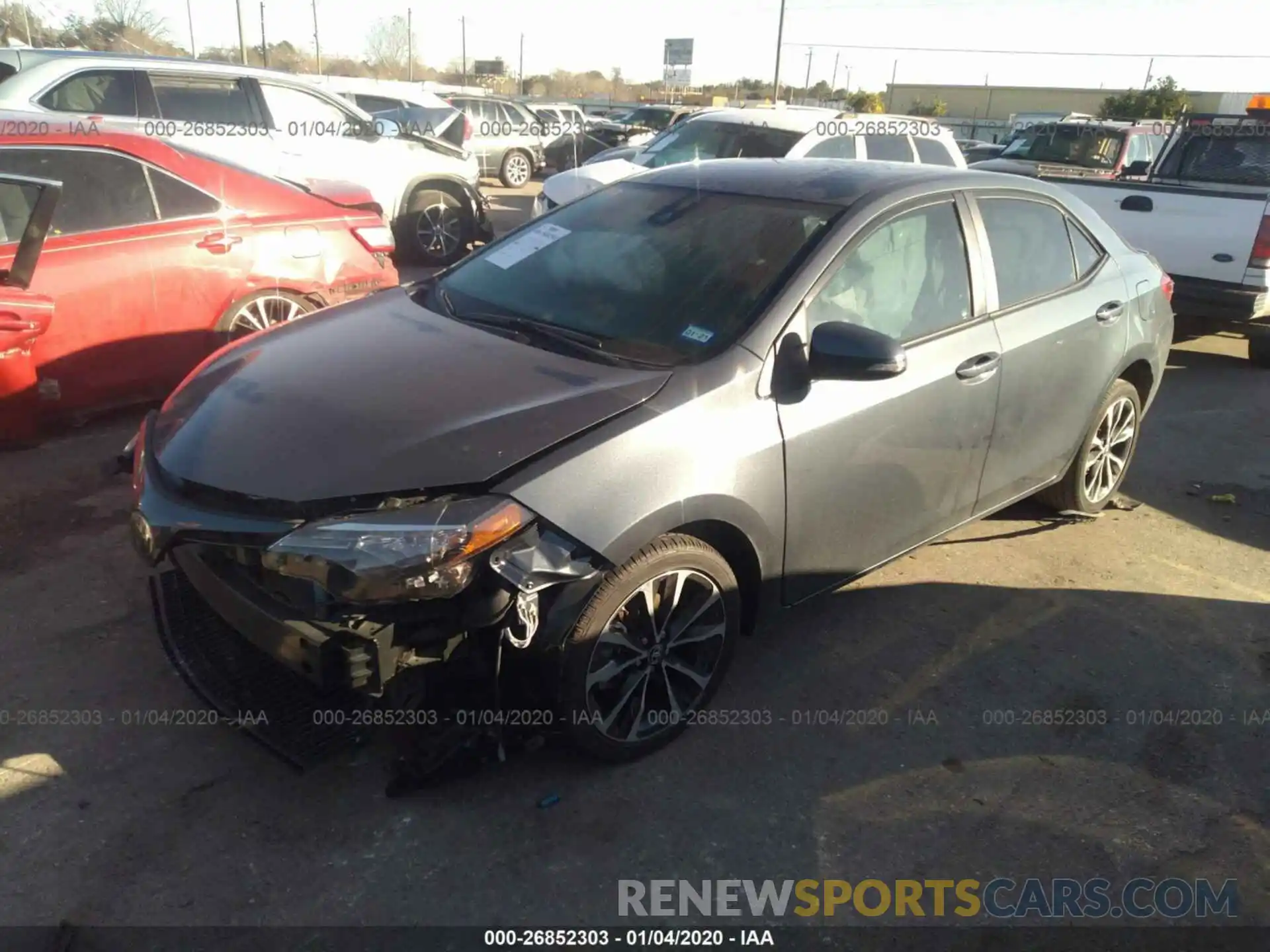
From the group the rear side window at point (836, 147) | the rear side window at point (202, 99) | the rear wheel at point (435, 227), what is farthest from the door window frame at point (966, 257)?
the rear wheel at point (435, 227)

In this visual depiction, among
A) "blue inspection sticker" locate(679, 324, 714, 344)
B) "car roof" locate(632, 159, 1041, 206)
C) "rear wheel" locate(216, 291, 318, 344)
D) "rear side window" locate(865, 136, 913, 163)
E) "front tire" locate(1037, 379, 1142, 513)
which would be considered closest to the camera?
"blue inspection sticker" locate(679, 324, 714, 344)

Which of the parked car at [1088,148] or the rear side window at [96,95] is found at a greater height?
the rear side window at [96,95]

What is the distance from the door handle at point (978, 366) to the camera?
3.60m

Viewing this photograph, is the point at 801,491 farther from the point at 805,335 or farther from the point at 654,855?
the point at 654,855

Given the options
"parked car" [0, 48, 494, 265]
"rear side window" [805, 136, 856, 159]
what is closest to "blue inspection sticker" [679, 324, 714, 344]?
"parked car" [0, 48, 494, 265]

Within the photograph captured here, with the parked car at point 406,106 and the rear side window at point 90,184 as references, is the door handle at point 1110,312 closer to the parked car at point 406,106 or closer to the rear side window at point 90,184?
the rear side window at point 90,184

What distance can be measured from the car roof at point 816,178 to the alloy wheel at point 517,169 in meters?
15.9

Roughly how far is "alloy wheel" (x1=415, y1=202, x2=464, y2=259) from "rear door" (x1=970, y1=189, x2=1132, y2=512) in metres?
7.02

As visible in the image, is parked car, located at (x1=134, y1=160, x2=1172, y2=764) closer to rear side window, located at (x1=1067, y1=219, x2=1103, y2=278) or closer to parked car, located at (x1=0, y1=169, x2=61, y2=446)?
rear side window, located at (x1=1067, y1=219, x2=1103, y2=278)

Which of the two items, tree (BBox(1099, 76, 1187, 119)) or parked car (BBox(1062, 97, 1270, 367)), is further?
tree (BBox(1099, 76, 1187, 119))

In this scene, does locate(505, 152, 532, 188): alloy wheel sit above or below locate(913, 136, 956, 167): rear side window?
below

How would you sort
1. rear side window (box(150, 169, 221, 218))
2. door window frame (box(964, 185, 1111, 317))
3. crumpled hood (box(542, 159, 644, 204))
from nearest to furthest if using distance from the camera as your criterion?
door window frame (box(964, 185, 1111, 317))
rear side window (box(150, 169, 221, 218))
crumpled hood (box(542, 159, 644, 204))

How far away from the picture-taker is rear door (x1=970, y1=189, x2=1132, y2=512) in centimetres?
388

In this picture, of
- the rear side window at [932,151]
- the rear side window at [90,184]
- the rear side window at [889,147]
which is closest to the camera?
the rear side window at [90,184]
